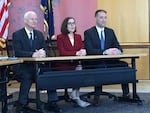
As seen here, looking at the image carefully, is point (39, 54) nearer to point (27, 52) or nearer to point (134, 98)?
Result: point (27, 52)

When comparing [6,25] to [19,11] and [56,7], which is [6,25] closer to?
[19,11]

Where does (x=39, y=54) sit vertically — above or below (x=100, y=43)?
below

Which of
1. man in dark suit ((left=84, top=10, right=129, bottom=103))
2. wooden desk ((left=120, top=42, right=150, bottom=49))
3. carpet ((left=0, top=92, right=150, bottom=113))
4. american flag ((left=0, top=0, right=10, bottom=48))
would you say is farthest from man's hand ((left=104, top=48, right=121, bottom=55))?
american flag ((left=0, top=0, right=10, bottom=48))

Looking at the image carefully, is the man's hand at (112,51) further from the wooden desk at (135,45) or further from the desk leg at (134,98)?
the wooden desk at (135,45)

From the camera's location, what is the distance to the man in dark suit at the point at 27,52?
13.6 feet

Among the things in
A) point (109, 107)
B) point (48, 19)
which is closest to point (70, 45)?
point (109, 107)

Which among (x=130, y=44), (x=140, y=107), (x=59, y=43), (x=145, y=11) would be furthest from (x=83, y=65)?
(x=145, y=11)

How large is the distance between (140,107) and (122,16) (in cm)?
239

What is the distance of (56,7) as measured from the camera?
243 inches

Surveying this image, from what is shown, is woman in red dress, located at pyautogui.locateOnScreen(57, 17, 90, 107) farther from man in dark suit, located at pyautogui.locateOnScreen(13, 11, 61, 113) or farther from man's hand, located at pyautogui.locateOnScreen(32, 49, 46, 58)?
man's hand, located at pyautogui.locateOnScreen(32, 49, 46, 58)

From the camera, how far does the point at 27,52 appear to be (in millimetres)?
4270

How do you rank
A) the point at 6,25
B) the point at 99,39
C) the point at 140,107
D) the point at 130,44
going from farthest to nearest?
the point at 130,44 < the point at 6,25 < the point at 99,39 < the point at 140,107

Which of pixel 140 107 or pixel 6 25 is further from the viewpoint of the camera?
pixel 6 25

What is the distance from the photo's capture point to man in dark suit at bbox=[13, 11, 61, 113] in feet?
13.6
